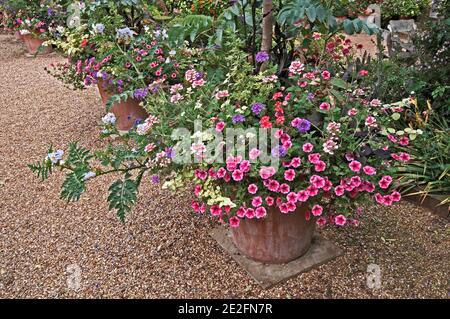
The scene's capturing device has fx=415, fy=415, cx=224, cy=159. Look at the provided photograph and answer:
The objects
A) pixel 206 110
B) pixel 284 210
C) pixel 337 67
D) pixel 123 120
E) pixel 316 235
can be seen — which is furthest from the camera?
pixel 123 120

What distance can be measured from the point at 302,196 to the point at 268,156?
20 cm

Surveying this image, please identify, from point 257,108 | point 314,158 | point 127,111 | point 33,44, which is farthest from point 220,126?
point 33,44

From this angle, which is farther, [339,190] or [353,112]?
[353,112]

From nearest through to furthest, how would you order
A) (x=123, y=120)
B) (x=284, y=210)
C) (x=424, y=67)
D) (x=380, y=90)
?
(x=284, y=210)
(x=380, y=90)
(x=424, y=67)
(x=123, y=120)

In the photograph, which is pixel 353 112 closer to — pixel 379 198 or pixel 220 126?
pixel 379 198

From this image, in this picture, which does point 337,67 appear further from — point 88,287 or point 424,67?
point 88,287

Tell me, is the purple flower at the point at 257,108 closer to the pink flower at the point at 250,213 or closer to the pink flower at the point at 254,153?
the pink flower at the point at 254,153

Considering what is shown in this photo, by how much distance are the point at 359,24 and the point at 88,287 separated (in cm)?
176

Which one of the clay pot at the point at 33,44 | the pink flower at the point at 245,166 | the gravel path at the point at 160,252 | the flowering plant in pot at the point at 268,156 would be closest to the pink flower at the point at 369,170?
the flowering plant in pot at the point at 268,156

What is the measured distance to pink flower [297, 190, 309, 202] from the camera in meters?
1.57

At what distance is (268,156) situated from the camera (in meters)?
1.63

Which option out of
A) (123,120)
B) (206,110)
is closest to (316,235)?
(206,110)

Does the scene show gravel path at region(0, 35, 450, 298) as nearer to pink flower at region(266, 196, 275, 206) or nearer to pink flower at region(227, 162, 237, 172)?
pink flower at region(266, 196, 275, 206)

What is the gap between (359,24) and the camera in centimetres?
194
